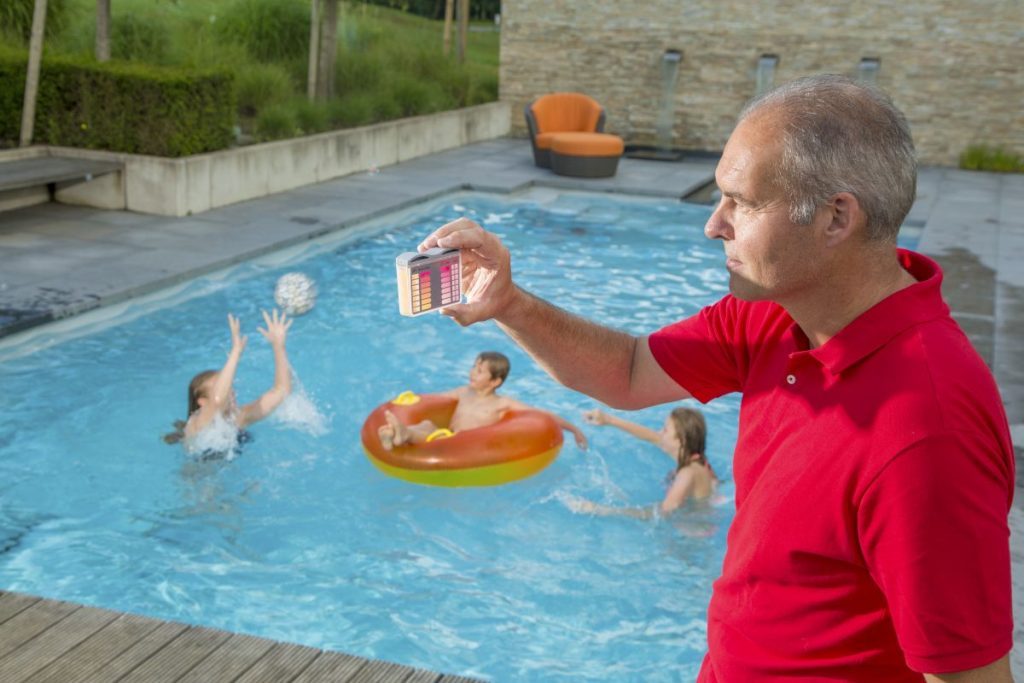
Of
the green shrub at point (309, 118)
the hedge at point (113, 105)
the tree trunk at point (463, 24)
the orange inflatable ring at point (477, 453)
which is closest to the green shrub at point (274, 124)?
the green shrub at point (309, 118)

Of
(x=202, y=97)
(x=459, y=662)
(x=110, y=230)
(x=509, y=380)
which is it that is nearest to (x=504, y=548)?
(x=459, y=662)

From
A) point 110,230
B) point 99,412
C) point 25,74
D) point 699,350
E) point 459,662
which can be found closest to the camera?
point 699,350

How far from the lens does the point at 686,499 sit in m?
6.40

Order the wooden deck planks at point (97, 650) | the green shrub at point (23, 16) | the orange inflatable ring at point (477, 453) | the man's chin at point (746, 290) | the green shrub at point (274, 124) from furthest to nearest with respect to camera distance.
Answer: the green shrub at point (274, 124) → the green shrub at point (23, 16) → the orange inflatable ring at point (477, 453) → the wooden deck planks at point (97, 650) → the man's chin at point (746, 290)

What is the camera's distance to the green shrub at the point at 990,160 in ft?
61.7

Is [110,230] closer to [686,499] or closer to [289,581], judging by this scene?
[289,581]

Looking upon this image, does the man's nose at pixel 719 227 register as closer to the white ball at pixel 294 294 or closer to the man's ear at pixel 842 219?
the man's ear at pixel 842 219

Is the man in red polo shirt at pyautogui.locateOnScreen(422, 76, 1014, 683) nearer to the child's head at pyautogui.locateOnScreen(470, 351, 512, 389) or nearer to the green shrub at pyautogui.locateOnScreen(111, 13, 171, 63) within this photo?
the child's head at pyautogui.locateOnScreen(470, 351, 512, 389)

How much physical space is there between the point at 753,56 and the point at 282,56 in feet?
26.0

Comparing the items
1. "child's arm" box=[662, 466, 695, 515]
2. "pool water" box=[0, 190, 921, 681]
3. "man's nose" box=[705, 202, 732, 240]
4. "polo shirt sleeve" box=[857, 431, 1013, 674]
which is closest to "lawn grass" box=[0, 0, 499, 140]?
"pool water" box=[0, 190, 921, 681]

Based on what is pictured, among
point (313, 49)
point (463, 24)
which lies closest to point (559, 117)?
point (313, 49)

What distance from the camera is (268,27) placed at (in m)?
18.1

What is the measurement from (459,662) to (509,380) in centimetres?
392

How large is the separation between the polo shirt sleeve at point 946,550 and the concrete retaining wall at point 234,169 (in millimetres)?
11568
